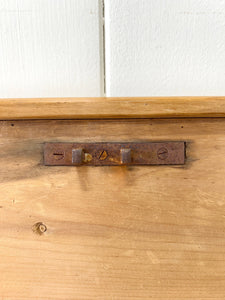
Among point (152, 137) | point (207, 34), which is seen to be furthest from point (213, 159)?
point (207, 34)

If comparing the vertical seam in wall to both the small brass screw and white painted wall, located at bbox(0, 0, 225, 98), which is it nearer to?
white painted wall, located at bbox(0, 0, 225, 98)

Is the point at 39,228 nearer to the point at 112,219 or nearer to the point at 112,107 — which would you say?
the point at 112,219

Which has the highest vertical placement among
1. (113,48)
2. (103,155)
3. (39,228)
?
(113,48)

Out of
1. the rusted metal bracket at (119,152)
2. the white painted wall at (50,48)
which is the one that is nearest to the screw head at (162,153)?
the rusted metal bracket at (119,152)

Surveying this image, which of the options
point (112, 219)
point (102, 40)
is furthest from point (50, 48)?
point (112, 219)

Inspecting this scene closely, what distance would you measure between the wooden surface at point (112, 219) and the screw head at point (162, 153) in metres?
0.02

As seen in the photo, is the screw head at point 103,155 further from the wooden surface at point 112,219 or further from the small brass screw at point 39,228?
the small brass screw at point 39,228

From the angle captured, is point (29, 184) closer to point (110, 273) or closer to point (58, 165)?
point (58, 165)

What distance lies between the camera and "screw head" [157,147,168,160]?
1.11 ft

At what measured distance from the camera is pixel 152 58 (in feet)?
1.22

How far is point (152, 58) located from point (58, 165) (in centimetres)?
23

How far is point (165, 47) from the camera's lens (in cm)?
37

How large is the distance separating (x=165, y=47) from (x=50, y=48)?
185 millimetres

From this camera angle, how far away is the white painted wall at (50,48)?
1.20 feet
